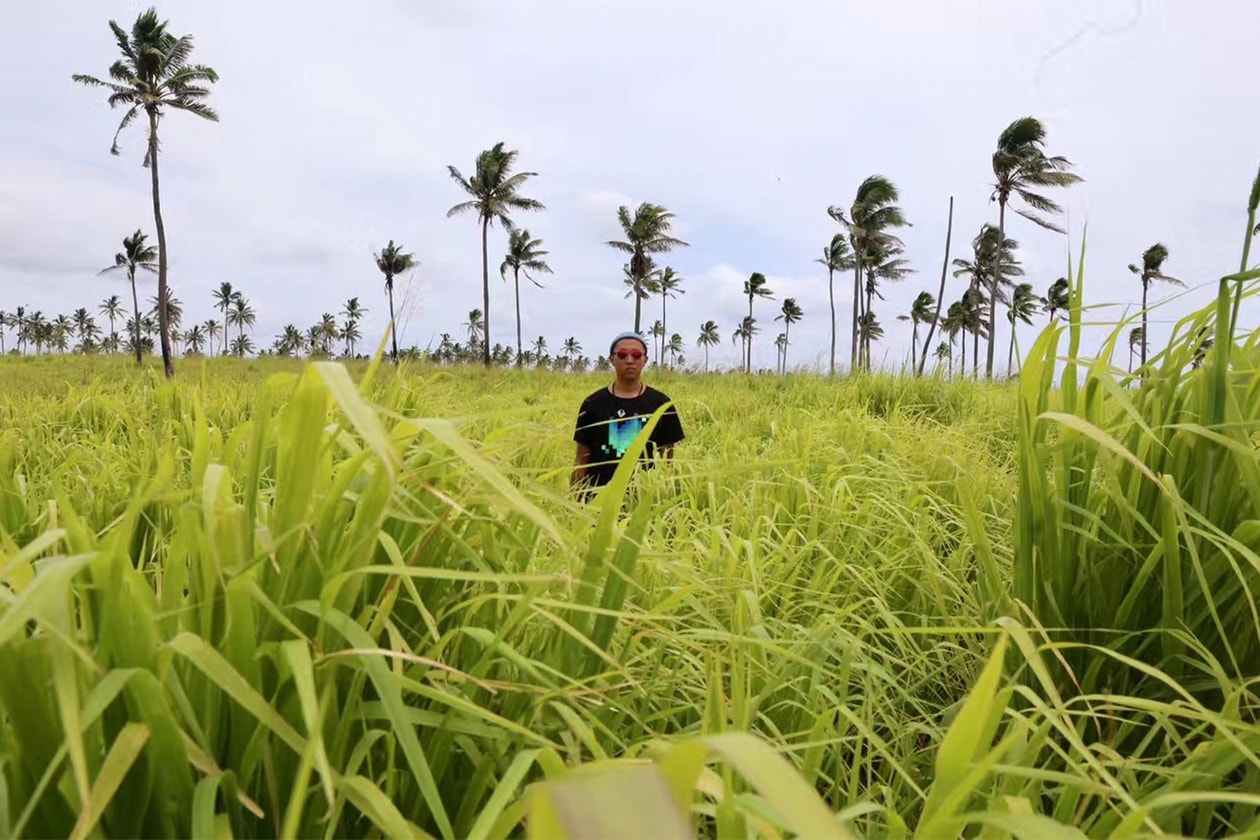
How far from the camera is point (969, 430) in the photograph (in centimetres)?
372

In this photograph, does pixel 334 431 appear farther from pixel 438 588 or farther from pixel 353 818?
pixel 353 818

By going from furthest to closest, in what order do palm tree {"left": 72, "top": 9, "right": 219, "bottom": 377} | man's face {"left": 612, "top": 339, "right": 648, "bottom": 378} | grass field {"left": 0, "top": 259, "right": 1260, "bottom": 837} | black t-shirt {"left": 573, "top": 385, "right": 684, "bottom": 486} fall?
1. palm tree {"left": 72, "top": 9, "right": 219, "bottom": 377}
2. man's face {"left": 612, "top": 339, "right": 648, "bottom": 378}
3. black t-shirt {"left": 573, "top": 385, "right": 684, "bottom": 486}
4. grass field {"left": 0, "top": 259, "right": 1260, "bottom": 837}

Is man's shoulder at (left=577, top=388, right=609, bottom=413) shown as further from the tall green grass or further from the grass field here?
the tall green grass

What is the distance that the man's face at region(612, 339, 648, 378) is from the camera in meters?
3.36

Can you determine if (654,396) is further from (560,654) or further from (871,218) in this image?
(871,218)

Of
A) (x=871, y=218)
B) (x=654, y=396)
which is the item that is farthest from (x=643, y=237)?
(x=654, y=396)

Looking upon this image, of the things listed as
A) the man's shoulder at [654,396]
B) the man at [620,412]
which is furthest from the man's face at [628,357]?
the man's shoulder at [654,396]

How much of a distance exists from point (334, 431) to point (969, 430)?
373cm

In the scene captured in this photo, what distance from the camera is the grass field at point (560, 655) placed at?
0.53 metres

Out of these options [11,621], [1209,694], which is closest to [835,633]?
[1209,694]

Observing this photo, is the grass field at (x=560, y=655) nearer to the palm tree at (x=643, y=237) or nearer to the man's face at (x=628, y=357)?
the man's face at (x=628, y=357)

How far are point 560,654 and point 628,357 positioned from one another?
8.58 ft

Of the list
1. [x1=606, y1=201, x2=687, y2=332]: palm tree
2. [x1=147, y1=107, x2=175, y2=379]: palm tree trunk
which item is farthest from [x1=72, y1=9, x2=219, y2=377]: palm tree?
[x1=606, y1=201, x2=687, y2=332]: palm tree

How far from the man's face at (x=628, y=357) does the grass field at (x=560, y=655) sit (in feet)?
6.49
